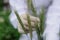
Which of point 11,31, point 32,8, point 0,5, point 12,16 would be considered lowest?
point 0,5

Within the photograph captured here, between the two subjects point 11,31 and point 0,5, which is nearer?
point 11,31

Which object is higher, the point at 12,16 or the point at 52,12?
the point at 52,12

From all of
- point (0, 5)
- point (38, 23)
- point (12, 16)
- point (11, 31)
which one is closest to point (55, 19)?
point (38, 23)

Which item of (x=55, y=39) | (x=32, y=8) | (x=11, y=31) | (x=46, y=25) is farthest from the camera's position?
(x=11, y=31)

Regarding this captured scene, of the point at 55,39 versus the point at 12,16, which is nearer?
the point at 55,39

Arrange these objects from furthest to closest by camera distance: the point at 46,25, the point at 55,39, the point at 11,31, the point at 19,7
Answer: the point at 11,31 → the point at 19,7 → the point at 46,25 → the point at 55,39

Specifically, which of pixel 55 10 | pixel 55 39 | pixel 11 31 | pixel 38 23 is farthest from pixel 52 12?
pixel 11 31

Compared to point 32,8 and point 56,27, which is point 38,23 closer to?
point 32,8

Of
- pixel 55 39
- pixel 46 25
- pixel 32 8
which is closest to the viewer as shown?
pixel 32 8

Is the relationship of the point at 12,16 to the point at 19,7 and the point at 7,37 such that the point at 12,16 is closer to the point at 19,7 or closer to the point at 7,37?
the point at 19,7
